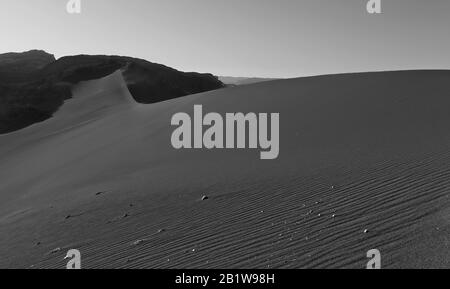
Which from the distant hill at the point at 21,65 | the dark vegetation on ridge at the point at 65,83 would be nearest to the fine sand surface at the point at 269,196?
the dark vegetation on ridge at the point at 65,83

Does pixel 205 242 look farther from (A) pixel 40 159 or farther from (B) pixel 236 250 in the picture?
(A) pixel 40 159

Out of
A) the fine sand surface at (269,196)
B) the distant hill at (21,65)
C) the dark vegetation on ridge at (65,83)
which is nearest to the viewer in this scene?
the fine sand surface at (269,196)

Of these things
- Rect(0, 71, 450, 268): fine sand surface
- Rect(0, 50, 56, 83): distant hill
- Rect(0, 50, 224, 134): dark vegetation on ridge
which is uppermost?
Rect(0, 50, 56, 83): distant hill

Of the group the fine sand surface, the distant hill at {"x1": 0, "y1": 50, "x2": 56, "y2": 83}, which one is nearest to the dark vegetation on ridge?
the distant hill at {"x1": 0, "y1": 50, "x2": 56, "y2": 83}

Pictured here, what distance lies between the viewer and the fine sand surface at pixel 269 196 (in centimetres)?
483

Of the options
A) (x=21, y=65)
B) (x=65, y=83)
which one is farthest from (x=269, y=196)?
(x=21, y=65)

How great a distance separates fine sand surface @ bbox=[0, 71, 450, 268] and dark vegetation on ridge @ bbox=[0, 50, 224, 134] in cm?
1559

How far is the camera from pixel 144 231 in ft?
20.3

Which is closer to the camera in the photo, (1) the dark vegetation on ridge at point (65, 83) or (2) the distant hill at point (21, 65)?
(1) the dark vegetation on ridge at point (65, 83)

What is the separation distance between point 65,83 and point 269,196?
3647 cm

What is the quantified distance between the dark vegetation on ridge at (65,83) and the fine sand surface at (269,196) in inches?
614

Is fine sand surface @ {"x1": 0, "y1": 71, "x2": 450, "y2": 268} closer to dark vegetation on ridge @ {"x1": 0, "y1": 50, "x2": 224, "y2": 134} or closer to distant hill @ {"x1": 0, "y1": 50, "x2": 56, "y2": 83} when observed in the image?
dark vegetation on ridge @ {"x1": 0, "y1": 50, "x2": 224, "y2": 134}

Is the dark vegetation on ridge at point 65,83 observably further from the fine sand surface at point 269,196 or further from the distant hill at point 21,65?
the fine sand surface at point 269,196

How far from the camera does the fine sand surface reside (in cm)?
483
